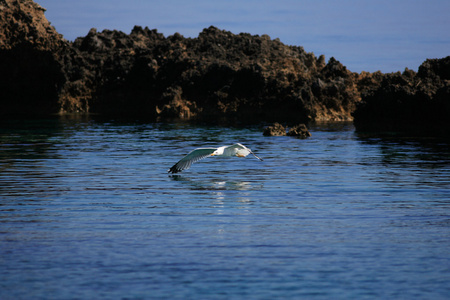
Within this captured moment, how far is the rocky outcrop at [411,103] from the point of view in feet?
170

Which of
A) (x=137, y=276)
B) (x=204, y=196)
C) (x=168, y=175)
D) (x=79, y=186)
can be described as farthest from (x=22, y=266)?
(x=168, y=175)

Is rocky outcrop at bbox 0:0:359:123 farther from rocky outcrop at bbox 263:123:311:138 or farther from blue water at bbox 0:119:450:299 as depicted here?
blue water at bbox 0:119:450:299

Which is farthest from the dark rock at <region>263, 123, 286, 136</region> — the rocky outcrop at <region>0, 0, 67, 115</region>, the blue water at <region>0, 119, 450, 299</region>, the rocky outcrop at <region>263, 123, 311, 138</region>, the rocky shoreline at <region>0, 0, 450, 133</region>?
the rocky outcrop at <region>0, 0, 67, 115</region>

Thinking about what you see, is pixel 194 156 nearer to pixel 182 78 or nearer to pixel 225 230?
pixel 225 230

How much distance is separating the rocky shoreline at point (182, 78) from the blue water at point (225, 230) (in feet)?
122

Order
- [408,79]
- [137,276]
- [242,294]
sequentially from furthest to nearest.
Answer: [408,79]
[137,276]
[242,294]

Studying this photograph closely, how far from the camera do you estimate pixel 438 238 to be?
1234 cm

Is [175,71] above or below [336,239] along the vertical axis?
above

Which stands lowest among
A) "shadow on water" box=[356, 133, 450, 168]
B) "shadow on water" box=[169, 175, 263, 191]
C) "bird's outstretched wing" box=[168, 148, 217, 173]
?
"shadow on water" box=[169, 175, 263, 191]

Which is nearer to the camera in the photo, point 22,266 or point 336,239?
point 22,266

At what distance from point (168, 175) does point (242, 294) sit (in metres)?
13.4

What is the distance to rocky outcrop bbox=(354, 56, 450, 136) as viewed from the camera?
170 ft

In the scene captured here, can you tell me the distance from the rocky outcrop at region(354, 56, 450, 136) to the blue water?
2711 centimetres

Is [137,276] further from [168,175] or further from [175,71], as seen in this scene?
[175,71]
